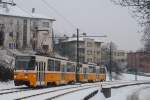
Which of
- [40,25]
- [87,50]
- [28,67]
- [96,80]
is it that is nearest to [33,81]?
[28,67]

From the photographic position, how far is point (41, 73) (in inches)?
1698

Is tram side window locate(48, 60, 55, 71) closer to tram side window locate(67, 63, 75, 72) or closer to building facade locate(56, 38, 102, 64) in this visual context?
tram side window locate(67, 63, 75, 72)

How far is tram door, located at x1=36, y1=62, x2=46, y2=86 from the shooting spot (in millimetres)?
42506

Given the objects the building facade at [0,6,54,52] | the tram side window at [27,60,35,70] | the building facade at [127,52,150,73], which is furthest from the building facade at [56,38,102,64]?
the tram side window at [27,60,35,70]

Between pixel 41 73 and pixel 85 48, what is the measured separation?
128303 mm

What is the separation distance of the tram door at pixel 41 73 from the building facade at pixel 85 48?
11006 centimetres

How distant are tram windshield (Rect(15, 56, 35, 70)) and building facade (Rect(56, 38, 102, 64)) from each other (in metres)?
111

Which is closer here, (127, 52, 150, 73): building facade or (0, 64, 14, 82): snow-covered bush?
(0, 64, 14, 82): snow-covered bush

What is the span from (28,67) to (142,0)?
63.9 ft

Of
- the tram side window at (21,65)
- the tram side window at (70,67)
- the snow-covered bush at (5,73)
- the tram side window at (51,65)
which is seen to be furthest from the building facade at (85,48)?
the tram side window at (21,65)

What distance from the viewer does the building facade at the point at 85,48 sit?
16000cm

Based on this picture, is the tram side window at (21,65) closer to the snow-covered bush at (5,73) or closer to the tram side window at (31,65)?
the tram side window at (31,65)

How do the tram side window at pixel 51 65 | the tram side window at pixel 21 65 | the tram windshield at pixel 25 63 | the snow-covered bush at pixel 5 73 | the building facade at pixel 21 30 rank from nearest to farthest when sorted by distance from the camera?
the tram windshield at pixel 25 63
the tram side window at pixel 21 65
the tram side window at pixel 51 65
the snow-covered bush at pixel 5 73
the building facade at pixel 21 30

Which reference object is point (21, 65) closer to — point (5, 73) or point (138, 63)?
point (5, 73)
